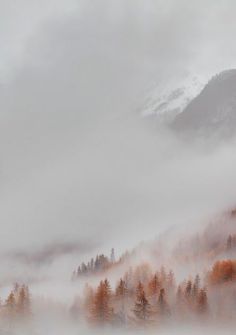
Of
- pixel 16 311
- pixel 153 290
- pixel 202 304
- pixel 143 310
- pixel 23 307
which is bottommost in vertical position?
pixel 143 310

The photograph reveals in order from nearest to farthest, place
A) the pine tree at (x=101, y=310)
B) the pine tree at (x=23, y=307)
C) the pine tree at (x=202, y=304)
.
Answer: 1. the pine tree at (x=101, y=310)
2. the pine tree at (x=202, y=304)
3. the pine tree at (x=23, y=307)

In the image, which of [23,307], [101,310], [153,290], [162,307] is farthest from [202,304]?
[23,307]

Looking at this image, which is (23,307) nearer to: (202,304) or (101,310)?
(101,310)

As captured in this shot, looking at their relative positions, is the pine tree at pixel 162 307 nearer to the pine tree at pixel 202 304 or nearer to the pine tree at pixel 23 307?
the pine tree at pixel 202 304

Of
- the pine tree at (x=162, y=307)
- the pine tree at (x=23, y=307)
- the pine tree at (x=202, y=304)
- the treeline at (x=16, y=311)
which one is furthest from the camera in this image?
the pine tree at (x=23, y=307)

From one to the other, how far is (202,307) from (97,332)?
22.4 meters

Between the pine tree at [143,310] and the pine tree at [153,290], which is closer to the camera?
the pine tree at [143,310]

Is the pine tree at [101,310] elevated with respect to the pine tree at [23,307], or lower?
lower

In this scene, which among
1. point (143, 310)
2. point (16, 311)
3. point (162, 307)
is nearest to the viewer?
point (143, 310)

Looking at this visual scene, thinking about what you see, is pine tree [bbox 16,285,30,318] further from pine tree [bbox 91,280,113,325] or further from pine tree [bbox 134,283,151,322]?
pine tree [bbox 134,283,151,322]

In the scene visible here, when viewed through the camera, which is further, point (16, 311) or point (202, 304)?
point (16, 311)

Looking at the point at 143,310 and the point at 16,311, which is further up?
the point at 16,311

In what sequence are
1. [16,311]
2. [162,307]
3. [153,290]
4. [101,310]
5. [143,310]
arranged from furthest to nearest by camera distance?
[153,290], [16,311], [162,307], [101,310], [143,310]

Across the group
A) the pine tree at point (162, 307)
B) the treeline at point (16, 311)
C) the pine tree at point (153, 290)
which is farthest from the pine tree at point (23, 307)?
→ the pine tree at point (153, 290)
